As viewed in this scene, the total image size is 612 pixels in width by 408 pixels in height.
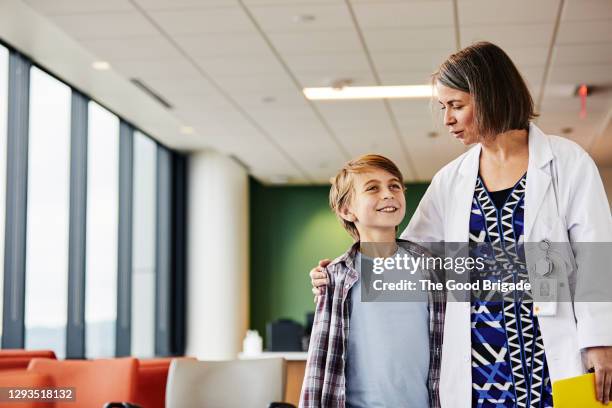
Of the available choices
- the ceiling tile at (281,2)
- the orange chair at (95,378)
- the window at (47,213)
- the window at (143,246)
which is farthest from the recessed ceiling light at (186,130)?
the orange chair at (95,378)

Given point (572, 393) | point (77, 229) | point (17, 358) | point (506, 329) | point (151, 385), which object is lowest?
point (151, 385)

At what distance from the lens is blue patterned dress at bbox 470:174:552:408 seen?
72.6 inches

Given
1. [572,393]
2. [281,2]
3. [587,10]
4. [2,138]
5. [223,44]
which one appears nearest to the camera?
[572,393]

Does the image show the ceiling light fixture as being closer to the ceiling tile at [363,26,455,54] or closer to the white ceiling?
the white ceiling

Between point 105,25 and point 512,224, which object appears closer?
point 512,224

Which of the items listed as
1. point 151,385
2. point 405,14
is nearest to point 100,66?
Result: point 405,14

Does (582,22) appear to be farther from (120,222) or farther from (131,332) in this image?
(131,332)

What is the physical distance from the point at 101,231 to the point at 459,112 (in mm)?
8118

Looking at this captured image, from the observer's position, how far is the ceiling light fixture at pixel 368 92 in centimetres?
799

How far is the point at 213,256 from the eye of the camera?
12.3 metres

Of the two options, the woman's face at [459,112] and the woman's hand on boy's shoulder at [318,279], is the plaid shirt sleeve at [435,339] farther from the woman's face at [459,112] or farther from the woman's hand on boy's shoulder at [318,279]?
the woman's face at [459,112]

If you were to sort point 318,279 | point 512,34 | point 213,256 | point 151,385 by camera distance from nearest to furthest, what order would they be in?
point 318,279 → point 151,385 → point 512,34 → point 213,256

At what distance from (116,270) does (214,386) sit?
5836mm

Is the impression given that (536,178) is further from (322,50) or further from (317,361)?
(322,50)
